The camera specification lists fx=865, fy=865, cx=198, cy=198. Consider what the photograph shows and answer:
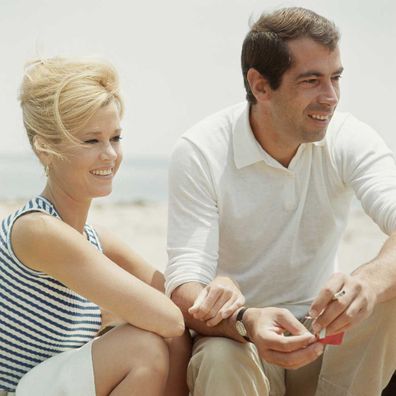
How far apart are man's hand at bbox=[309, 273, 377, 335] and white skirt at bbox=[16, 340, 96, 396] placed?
73 centimetres

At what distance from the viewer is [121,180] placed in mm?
19547

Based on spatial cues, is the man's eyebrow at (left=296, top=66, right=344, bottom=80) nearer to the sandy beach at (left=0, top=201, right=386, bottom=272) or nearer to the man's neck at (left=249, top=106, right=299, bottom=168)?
the man's neck at (left=249, top=106, right=299, bottom=168)

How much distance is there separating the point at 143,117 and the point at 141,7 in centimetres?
319

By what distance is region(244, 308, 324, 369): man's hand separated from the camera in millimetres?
2713

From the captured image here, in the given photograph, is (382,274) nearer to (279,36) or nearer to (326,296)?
(326,296)

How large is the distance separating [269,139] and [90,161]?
3.22 feet

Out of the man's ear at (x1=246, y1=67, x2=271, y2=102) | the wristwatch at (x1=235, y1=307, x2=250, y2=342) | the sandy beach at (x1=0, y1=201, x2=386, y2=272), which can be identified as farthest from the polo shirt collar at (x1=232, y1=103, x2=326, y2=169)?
the sandy beach at (x1=0, y1=201, x2=386, y2=272)

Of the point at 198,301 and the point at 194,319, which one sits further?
the point at 194,319

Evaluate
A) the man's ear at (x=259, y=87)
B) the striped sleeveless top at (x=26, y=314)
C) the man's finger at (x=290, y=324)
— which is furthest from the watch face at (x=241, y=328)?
the man's ear at (x=259, y=87)


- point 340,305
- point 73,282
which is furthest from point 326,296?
point 73,282

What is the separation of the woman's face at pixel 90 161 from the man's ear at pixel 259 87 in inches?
36.2

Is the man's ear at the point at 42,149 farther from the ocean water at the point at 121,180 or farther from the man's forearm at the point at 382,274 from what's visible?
the ocean water at the point at 121,180

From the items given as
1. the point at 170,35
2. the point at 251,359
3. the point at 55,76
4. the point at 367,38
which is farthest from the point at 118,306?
the point at 170,35

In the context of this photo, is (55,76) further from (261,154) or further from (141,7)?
(141,7)
